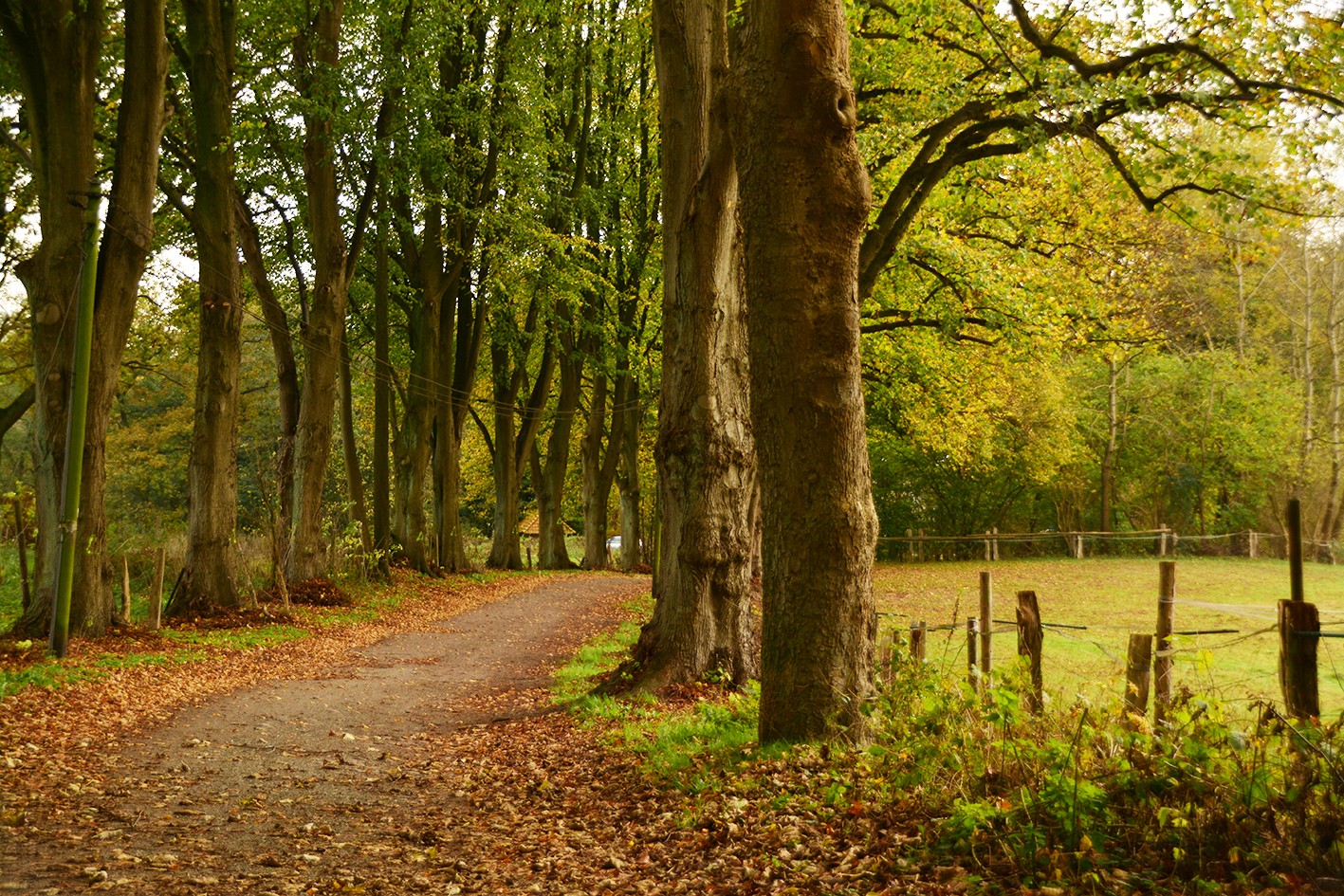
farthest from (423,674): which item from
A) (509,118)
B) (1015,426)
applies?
(1015,426)

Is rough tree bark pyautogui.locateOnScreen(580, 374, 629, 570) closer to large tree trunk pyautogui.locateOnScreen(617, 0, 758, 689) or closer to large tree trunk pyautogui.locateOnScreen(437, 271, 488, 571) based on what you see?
large tree trunk pyautogui.locateOnScreen(437, 271, 488, 571)

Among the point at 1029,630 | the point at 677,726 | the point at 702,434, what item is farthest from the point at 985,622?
the point at 677,726

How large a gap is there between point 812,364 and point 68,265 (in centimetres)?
1011

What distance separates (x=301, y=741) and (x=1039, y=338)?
47.6ft

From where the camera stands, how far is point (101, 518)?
443 inches

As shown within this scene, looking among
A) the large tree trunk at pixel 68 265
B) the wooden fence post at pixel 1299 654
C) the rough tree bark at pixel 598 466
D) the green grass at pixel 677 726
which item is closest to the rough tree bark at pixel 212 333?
the large tree trunk at pixel 68 265

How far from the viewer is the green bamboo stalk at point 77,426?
9.89 metres

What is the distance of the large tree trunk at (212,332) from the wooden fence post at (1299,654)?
1375 centimetres

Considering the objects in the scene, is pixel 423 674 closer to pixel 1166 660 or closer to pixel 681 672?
pixel 681 672

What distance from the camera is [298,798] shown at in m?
5.98

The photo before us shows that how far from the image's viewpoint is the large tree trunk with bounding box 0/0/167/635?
1082 cm

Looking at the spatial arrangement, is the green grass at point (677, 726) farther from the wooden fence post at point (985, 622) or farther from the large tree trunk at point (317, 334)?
the large tree trunk at point (317, 334)

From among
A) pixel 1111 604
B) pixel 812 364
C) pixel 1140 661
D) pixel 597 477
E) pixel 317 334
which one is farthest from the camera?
pixel 597 477

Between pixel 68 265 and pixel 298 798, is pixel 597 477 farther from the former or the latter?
pixel 298 798
